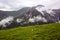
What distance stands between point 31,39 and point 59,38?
54.3 ft

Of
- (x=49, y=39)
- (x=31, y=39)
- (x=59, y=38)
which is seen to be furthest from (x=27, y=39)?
(x=59, y=38)

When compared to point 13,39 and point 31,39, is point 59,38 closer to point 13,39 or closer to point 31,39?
point 31,39

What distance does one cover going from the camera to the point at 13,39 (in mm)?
86688

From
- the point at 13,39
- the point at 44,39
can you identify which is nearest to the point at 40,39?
the point at 44,39

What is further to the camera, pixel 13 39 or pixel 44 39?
pixel 13 39

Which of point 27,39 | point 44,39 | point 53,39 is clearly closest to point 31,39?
point 27,39

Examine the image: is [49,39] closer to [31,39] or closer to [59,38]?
[59,38]

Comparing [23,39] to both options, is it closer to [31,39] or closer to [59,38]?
[31,39]

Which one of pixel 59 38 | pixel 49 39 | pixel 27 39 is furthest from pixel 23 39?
pixel 59 38

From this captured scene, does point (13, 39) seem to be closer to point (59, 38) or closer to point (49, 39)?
point (49, 39)

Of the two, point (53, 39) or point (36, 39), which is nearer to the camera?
point (53, 39)

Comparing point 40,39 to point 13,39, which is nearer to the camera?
point 40,39

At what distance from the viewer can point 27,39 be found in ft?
270

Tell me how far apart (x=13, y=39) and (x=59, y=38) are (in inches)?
1129
